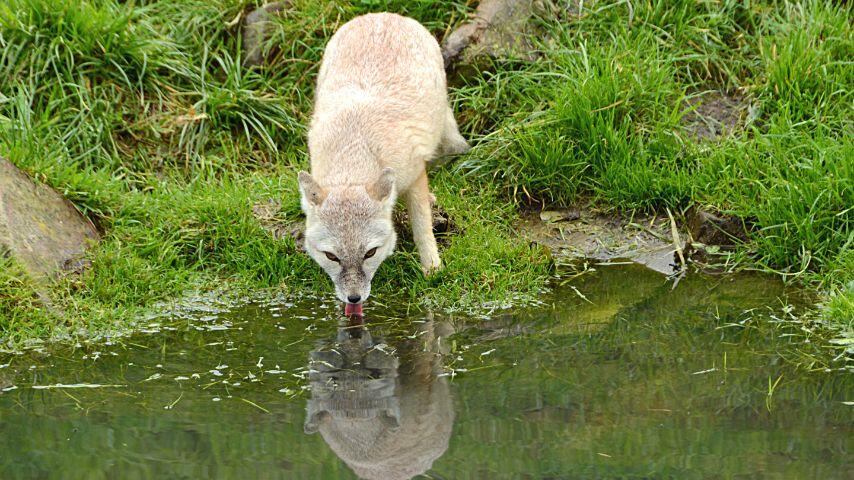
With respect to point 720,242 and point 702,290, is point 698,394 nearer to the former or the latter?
point 702,290

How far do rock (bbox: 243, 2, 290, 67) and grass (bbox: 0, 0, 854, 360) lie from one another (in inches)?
4.3

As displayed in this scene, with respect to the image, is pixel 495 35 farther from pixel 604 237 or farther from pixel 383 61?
pixel 604 237

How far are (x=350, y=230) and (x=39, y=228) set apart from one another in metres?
2.10

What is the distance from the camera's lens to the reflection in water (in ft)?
14.9

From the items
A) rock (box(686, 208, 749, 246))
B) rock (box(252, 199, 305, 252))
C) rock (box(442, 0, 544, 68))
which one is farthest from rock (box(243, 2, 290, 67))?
rock (box(686, 208, 749, 246))

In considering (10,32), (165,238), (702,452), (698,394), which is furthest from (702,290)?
(10,32)

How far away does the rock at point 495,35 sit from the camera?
848 centimetres

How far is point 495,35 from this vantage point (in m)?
8.55

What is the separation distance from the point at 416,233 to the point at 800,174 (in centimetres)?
269

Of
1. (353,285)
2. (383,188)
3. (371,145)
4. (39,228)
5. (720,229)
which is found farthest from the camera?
(720,229)

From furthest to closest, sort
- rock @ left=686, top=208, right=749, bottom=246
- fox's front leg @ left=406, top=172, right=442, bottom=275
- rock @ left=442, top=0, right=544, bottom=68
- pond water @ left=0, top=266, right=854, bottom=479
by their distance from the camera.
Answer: rock @ left=442, top=0, right=544, bottom=68 < rock @ left=686, top=208, right=749, bottom=246 < fox's front leg @ left=406, top=172, right=442, bottom=275 < pond water @ left=0, top=266, right=854, bottom=479

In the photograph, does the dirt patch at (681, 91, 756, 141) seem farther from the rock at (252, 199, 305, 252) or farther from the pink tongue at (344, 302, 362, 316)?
the pink tongue at (344, 302, 362, 316)

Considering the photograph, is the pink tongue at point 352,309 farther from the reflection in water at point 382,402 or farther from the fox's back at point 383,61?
the fox's back at point 383,61

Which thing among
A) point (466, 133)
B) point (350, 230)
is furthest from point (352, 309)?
point (466, 133)
